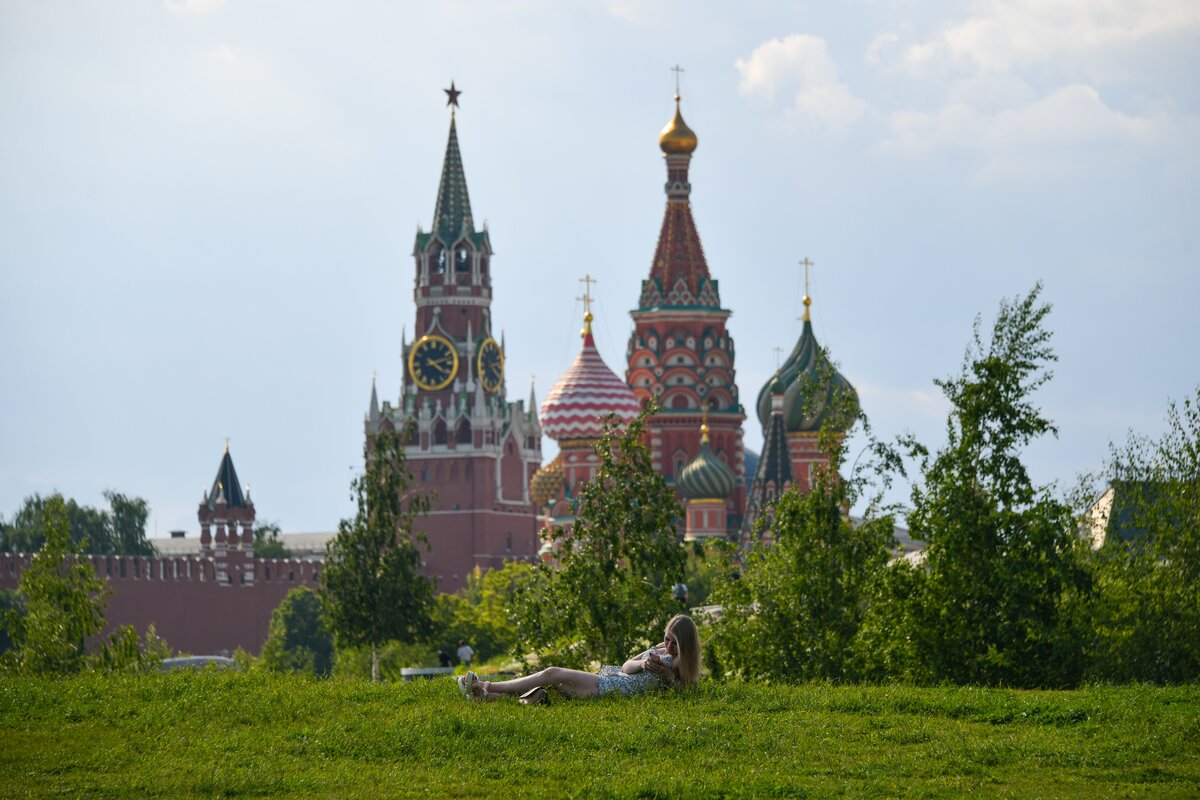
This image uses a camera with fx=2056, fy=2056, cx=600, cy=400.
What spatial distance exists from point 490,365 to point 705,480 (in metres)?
26.8

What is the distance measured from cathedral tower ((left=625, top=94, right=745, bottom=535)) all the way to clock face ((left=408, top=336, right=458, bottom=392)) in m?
20.8

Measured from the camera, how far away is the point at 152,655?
2639 centimetres

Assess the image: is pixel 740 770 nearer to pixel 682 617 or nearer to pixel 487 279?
pixel 682 617

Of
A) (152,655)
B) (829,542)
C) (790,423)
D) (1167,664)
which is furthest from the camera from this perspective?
(790,423)

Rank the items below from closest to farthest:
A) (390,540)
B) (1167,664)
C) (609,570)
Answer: (1167,664)
(609,570)
(390,540)

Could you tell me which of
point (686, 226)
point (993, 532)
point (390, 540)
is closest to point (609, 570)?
point (993, 532)

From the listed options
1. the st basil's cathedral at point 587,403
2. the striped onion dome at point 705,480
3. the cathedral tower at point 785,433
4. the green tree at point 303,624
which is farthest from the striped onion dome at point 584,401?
the green tree at point 303,624

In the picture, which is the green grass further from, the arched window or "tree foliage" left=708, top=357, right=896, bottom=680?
the arched window

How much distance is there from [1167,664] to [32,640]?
1414 cm

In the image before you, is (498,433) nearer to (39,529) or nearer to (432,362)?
(432,362)

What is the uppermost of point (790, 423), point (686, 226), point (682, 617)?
point (686, 226)

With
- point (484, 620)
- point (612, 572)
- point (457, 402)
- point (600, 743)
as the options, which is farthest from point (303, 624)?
point (600, 743)

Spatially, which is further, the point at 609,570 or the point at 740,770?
the point at 609,570

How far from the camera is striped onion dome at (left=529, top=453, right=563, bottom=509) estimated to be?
3150 inches
